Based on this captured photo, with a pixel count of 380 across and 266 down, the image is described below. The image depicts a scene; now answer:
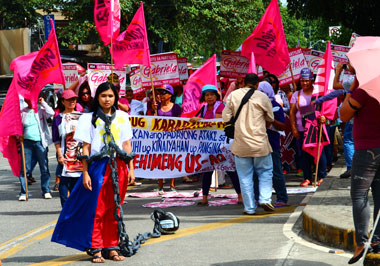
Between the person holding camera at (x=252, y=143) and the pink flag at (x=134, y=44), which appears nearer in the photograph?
the person holding camera at (x=252, y=143)

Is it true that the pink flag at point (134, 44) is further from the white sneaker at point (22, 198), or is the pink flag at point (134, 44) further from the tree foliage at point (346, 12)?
the tree foliage at point (346, 12)

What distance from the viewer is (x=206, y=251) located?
7316 millimetres

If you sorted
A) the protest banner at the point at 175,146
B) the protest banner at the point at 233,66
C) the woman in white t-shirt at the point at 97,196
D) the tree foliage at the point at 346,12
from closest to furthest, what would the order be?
the woman in white t-shirt at the point at 97,196 → the protest banner at the point at 175,146 → the protest banner at the point at 233,66 → the tree foliage at the point at 346,12

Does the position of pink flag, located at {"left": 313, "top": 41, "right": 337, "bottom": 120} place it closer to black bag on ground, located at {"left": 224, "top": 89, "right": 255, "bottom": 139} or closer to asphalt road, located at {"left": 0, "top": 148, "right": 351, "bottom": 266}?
asphalt road, located at {"left": 0, "top": 148, "right": 351, "bottom": 266}

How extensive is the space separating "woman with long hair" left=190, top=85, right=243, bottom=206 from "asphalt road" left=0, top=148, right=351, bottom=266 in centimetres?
28

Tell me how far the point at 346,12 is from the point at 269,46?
4.72 metres

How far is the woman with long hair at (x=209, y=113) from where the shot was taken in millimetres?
10523

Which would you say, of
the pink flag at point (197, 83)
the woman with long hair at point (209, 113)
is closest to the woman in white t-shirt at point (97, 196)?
the woman with long hair at point (209, 113)

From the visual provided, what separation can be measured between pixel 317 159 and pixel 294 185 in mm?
750

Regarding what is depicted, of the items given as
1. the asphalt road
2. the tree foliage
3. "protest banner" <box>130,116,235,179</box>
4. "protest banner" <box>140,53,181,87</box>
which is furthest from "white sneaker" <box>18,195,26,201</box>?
the tree foliage

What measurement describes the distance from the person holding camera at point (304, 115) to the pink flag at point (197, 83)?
4.65ft

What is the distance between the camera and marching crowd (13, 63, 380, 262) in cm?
603

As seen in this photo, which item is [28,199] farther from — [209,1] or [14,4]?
[14,4]

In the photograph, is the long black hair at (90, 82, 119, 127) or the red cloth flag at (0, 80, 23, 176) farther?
the red cloth flag at (0, 80, 23, 176)
